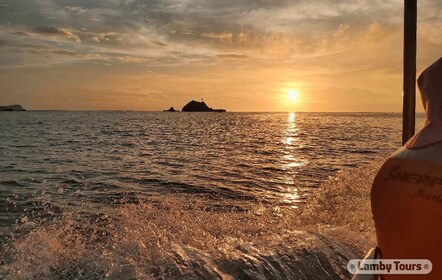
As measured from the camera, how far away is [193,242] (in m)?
7.19

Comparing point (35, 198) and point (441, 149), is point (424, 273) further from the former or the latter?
point (35, 198)

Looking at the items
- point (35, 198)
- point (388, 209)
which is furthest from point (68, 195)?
point (388, 209)

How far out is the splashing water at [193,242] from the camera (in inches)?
207

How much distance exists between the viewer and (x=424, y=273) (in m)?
1.91

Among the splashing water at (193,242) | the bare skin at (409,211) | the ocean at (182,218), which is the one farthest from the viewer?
the ocean at (182,218)

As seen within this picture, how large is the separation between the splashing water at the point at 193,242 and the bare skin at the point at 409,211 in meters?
3.02
